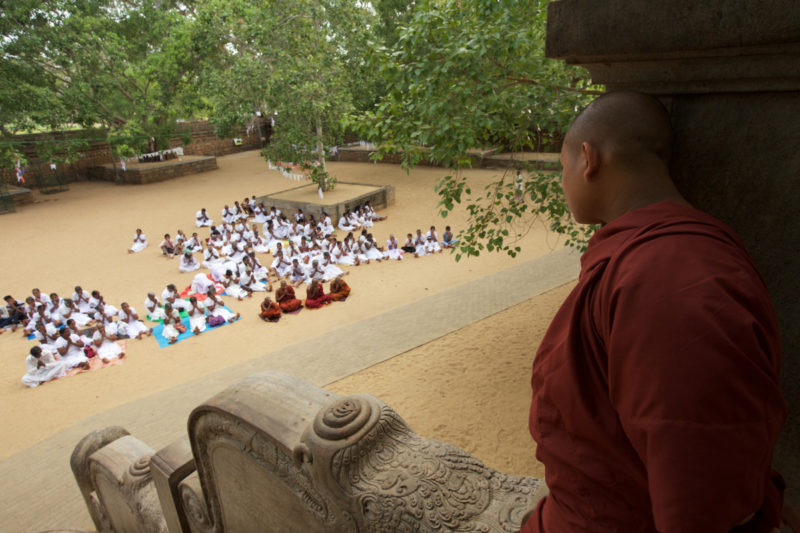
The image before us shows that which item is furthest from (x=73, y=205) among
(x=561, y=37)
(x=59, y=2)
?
(x=561, y=37)

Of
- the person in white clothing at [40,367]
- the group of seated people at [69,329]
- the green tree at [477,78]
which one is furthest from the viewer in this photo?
the group of seated people at [69,329]

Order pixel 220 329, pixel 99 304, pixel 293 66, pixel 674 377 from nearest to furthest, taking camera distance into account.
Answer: pixel 674 377, pixel 220 329, pixel 99 304, pixel 293 66

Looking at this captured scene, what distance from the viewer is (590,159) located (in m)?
1.13

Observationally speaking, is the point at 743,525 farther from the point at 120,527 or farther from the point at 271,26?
the point at 271,26

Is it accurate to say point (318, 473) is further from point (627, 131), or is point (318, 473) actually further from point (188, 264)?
point (188, 264)

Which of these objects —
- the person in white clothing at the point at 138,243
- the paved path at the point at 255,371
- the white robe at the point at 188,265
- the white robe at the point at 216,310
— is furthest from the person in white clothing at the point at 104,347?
the person in white clothing at the point at 138,243

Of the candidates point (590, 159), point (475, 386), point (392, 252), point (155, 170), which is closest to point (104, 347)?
point (392, 252)

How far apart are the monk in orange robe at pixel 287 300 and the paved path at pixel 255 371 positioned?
100 inches

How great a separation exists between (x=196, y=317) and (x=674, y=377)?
30.7 feet

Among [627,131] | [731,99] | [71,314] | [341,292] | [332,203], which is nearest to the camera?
[627,131]

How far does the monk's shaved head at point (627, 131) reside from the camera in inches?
43.4

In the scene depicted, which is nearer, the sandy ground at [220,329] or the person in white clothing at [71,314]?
the sandy ground at [220,329]

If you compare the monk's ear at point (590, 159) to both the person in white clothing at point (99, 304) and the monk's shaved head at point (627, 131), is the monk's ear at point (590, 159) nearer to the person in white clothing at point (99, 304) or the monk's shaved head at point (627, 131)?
the monk's shaved head at point (627, 131)

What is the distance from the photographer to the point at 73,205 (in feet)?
63.3
